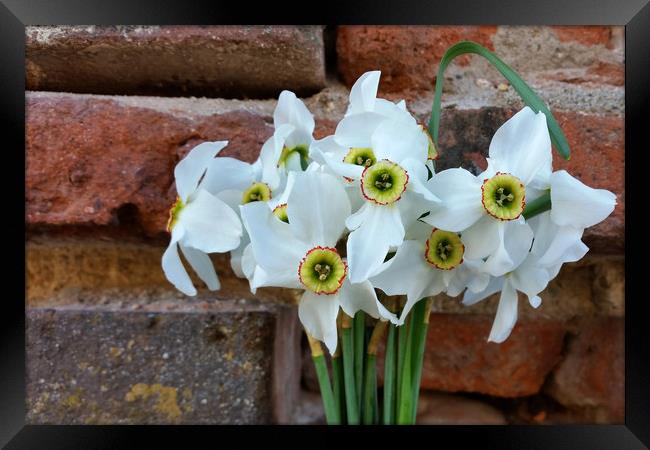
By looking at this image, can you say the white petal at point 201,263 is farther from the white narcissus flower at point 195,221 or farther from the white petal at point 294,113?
the white petal at point 294,113

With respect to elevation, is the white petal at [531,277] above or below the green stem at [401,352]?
above

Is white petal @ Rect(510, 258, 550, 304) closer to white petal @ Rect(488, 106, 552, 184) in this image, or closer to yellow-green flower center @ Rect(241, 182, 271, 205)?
white petal @ Rect(488, 106, 552, 184)

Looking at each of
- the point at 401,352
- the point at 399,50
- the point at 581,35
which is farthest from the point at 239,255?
the point at 581,35

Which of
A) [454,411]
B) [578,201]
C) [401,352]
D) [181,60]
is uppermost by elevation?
[181,60]

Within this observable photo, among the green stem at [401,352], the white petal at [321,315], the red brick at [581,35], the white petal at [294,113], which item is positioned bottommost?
the green stem at [401,352]

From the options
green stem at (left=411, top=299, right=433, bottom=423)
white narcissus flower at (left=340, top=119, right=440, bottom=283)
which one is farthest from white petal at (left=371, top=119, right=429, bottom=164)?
green stem at (left=411, top=299, right=433, bottom=423)

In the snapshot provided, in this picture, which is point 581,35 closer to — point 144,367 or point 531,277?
point 531,277

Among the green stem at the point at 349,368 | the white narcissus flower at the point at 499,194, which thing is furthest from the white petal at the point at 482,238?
the green stem at the point at 349,368
